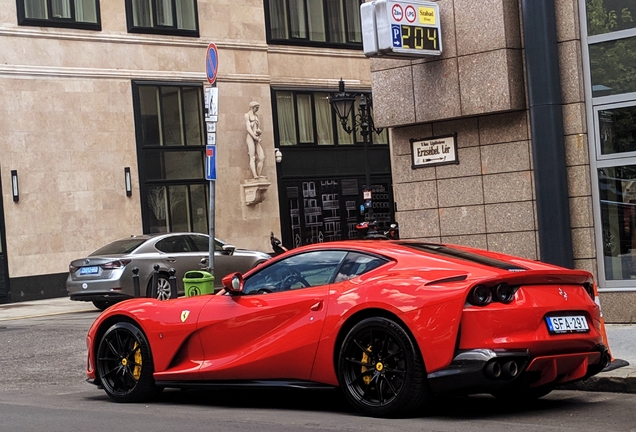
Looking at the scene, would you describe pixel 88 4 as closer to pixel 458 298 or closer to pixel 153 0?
pixel 153 0

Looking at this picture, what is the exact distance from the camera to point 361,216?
119 feet

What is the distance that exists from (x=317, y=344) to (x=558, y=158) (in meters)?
5.75

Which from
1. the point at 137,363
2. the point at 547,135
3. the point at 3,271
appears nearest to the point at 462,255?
the point at 137,363

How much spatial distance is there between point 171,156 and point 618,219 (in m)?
19.9

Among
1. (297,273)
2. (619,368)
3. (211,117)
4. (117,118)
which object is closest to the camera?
(297,273)

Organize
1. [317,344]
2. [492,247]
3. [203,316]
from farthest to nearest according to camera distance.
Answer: [492,247] < [203,316] < [317,344]

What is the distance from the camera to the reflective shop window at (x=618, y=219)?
12.7 meters

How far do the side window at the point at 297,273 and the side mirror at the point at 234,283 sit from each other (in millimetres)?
118

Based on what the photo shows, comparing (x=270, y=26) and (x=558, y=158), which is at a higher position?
(x=270, y=26)

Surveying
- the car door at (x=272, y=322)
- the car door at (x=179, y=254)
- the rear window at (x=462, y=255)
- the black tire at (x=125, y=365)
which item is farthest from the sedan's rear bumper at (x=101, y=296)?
the rear window at (x=462, y=255)

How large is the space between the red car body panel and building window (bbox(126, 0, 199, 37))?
22099mm

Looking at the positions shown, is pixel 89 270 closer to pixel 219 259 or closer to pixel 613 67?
pixel 219 259

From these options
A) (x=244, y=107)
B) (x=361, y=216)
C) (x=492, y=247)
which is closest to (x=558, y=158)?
(x=492, y=247)

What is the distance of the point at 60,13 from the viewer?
94.0ft
